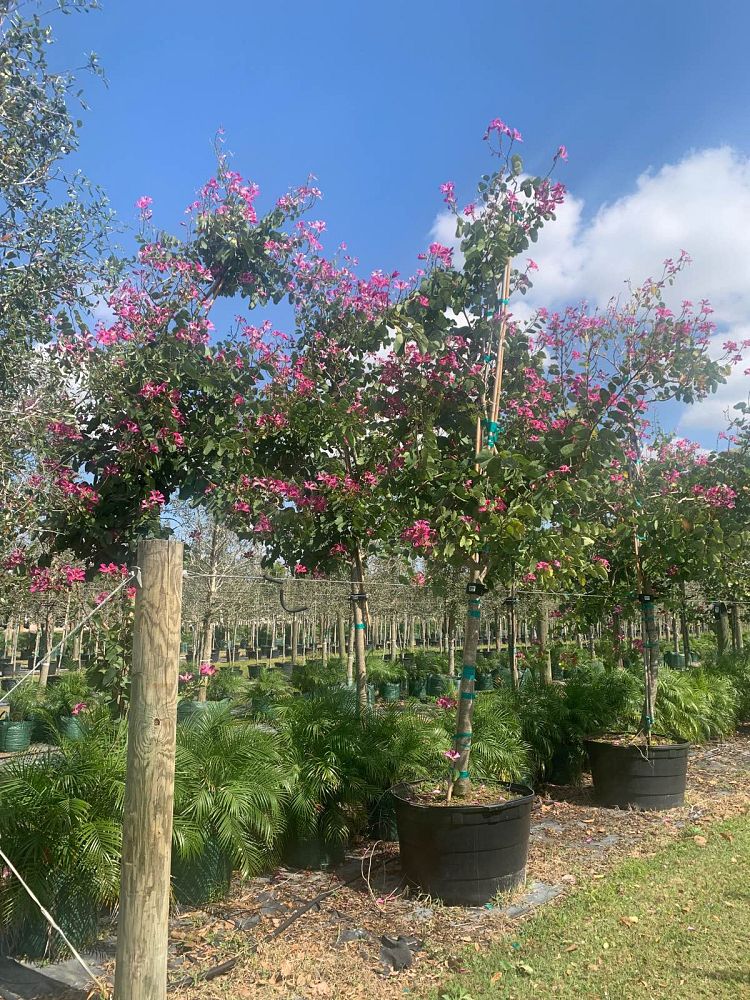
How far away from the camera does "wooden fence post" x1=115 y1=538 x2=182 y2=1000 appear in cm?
264

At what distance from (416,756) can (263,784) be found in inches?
55.7

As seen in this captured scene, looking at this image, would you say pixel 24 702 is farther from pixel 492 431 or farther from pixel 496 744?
pixel 492 431

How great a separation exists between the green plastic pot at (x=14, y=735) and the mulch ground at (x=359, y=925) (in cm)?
692

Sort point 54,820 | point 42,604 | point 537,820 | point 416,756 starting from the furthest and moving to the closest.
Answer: point 42,604 < point 537,820 < point 416,756 < point 54,820

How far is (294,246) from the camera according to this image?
6.24m

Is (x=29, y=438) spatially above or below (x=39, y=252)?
below

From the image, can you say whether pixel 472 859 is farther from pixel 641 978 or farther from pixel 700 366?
pixel 700 366

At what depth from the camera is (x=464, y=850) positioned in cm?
415

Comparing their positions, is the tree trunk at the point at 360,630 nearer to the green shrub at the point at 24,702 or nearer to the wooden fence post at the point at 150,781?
the wooden fence post at the point at 150,781

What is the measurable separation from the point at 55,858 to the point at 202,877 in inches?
36.1

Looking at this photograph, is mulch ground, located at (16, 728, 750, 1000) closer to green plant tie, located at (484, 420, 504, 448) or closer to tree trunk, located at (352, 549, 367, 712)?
tree trunk, located at (352, 549, 367, 712)

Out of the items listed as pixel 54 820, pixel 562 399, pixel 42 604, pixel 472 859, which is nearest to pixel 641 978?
pixel 472 859

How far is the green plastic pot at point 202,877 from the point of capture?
396cm

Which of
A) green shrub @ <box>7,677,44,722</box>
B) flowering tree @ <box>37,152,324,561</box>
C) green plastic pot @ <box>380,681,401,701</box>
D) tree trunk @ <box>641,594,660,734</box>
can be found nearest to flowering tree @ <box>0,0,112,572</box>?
flowering tree @ <box>37,152,324,561</box>
